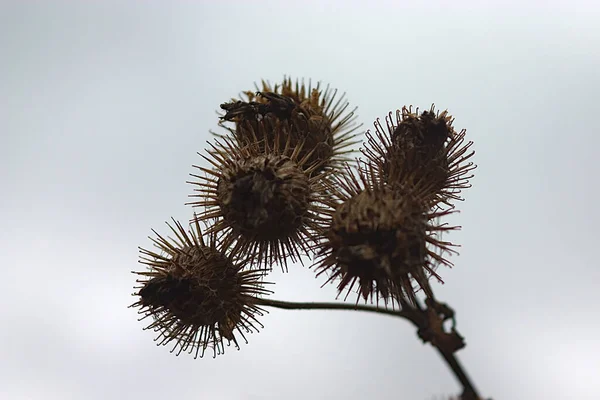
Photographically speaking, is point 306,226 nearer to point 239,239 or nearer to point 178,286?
point 239,239

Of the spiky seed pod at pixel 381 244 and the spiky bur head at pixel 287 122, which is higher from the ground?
the spiky bur head at pixel 287 122

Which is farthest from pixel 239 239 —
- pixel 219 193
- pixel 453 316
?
pixel 453 316

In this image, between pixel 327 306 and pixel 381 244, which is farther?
pixel 327 306

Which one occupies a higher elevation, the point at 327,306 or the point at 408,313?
the point at 327,306

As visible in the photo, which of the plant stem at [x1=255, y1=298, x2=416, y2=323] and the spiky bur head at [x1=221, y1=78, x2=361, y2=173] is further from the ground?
the spiky bur head at [x1=221, y1=78, x2=361, y2=173]
